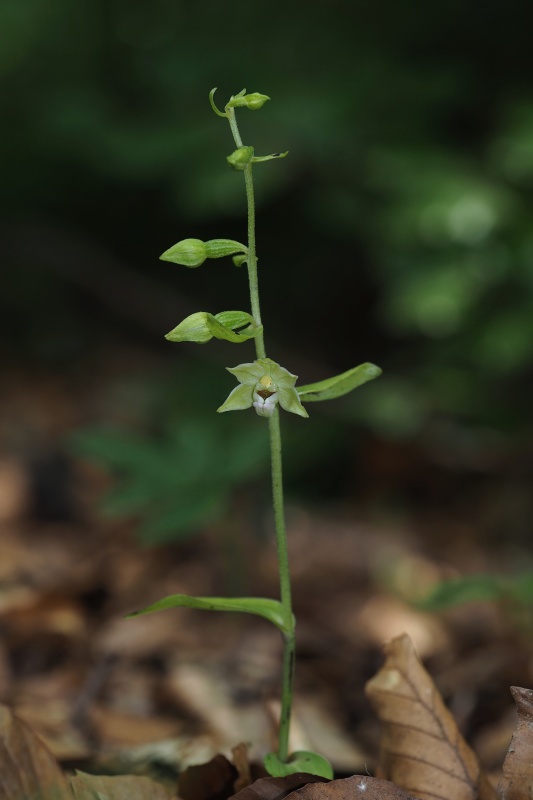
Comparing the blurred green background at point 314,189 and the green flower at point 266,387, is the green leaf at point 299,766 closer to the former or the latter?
the green flower at point 266,387

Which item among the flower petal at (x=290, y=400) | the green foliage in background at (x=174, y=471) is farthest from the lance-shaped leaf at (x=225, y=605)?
the green foliage in background at (x=174, y=471)

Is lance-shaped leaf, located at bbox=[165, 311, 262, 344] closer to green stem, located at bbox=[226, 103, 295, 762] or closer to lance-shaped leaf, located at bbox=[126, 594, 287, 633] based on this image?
green stem, located at bbox=[226, 103, 295, 762]

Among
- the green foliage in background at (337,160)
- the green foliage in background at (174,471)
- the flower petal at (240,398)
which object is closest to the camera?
the flower petal at (240,398)

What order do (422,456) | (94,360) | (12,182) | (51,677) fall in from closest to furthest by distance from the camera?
1. (51,677)
2. (422,456)
3. (12,182)
4. (94,360)

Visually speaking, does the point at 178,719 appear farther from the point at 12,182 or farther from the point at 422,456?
the point at 12,182

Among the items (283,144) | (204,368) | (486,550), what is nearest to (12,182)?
(204,368)

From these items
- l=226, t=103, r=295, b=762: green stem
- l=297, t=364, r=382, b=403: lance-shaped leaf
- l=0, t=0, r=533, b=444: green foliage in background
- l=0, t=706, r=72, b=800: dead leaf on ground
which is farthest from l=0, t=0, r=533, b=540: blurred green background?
l=0, t=706, r=72, b=800: dead leaf on ground

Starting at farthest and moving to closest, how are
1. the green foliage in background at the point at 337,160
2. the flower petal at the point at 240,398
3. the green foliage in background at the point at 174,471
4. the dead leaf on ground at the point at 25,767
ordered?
the green foliage in background at the point at 337,160 → the green foliage in background at the point at 174,471 → the flower petal at the point at 240,398 → the dead leaf on ground at the point at 25,767

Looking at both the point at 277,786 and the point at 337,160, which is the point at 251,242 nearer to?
the point at 277,786
